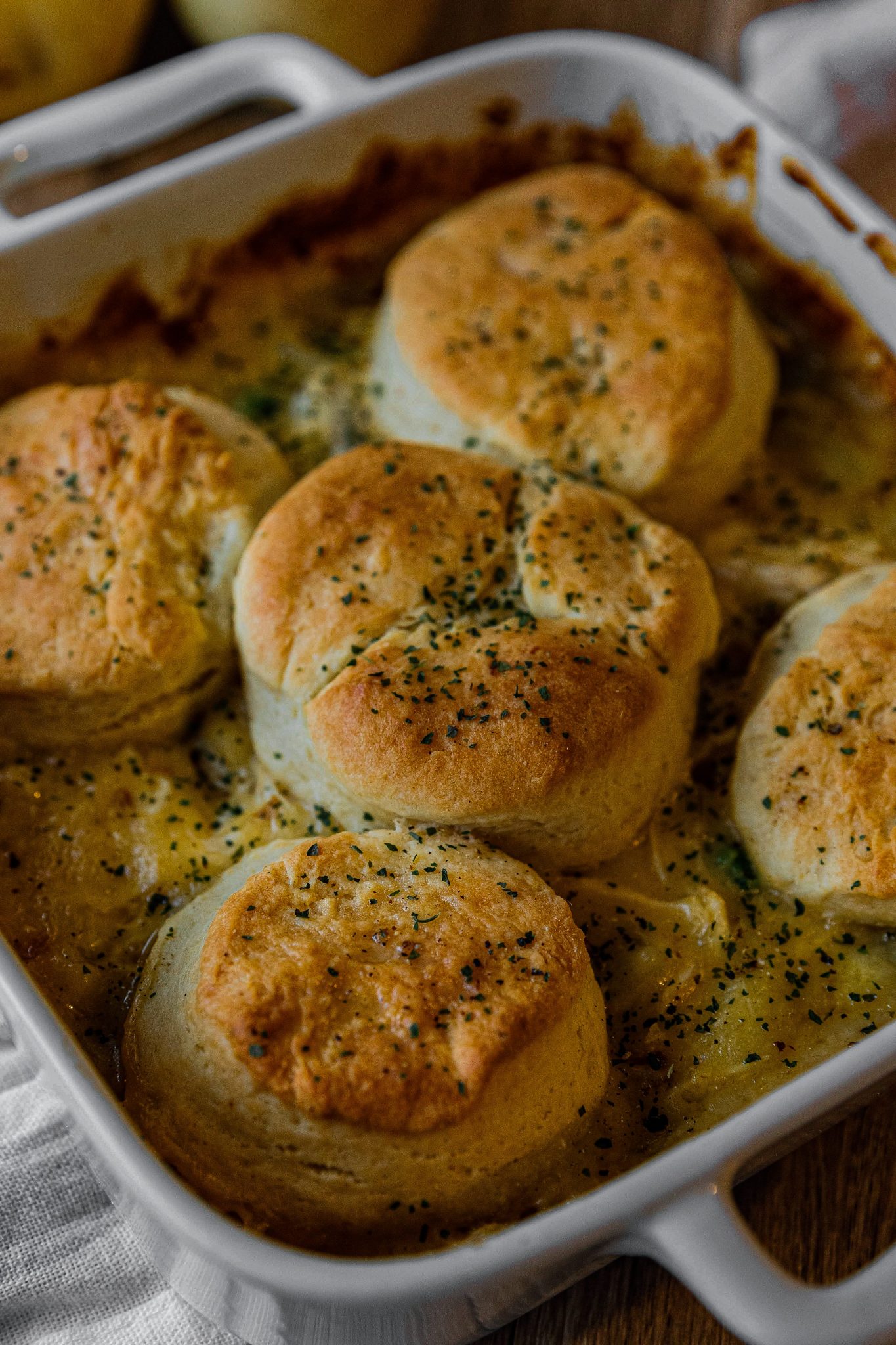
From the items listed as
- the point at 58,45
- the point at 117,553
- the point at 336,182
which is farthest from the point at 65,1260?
the point at 58,45

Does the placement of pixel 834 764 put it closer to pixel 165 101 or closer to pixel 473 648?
pixel 473 648

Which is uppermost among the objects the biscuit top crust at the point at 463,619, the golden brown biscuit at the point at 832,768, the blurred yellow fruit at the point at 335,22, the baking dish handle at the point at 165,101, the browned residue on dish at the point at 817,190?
the baking dish handle at the point at 165,101

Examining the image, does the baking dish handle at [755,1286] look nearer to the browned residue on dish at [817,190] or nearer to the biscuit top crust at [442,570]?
the biscuit top crust at [442,570]

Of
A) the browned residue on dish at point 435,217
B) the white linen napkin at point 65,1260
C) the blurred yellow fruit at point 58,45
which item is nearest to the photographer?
the white linen napkin at point 65,1260

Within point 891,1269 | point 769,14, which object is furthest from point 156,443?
point 769,14

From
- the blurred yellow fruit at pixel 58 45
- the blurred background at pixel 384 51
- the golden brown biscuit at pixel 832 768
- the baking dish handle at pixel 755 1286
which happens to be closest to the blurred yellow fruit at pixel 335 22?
the blurred background at pixel 384 51

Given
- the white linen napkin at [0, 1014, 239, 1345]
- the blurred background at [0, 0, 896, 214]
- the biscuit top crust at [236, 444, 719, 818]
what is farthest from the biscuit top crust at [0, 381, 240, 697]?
the blurred background at [0, 0, 896, 214]

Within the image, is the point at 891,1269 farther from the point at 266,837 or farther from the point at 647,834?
the point at 266,837
